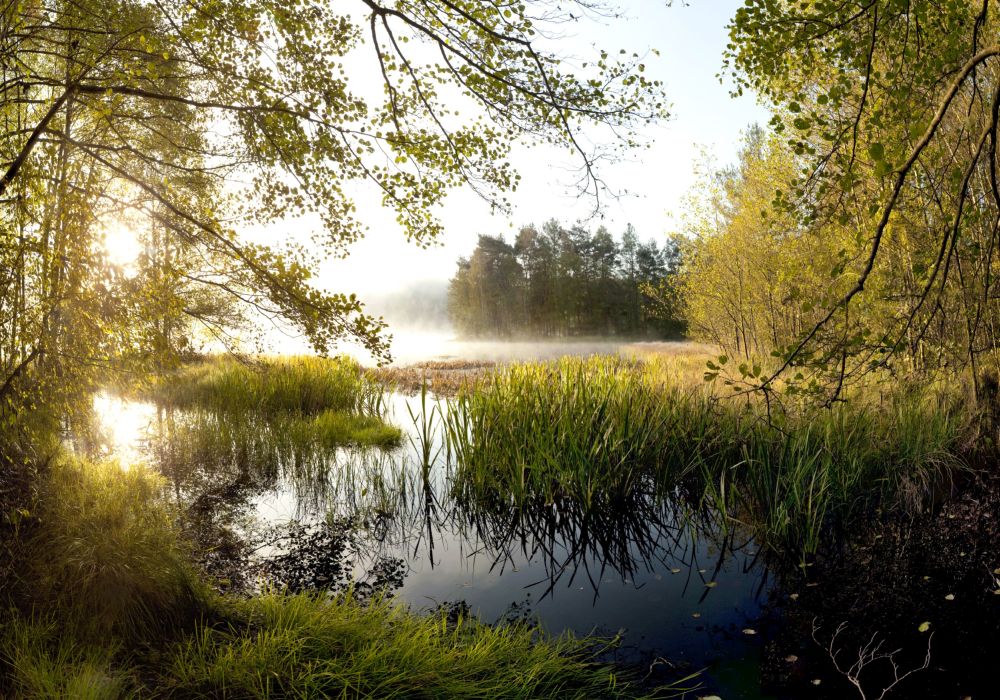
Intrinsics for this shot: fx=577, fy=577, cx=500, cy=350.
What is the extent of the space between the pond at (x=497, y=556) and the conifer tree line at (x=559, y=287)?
39185 millimetres

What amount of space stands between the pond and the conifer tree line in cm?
3918

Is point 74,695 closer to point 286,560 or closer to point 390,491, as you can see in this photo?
point 286,560

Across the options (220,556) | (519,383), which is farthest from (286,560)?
(519,383)

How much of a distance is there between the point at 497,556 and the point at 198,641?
2.58m

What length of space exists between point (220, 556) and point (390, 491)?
1.98 metres

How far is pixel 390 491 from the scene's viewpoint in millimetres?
6609

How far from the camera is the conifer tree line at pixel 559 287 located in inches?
1793

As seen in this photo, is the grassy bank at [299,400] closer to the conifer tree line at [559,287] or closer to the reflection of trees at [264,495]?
the reflection of trees at [264,495]

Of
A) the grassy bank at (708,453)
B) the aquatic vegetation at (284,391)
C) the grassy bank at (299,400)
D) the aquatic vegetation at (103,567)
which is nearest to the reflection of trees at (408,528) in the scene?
the grassy bank at (708,453)

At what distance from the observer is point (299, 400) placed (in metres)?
11.4

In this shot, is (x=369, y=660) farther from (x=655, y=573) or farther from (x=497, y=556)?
(x=655, y=573)

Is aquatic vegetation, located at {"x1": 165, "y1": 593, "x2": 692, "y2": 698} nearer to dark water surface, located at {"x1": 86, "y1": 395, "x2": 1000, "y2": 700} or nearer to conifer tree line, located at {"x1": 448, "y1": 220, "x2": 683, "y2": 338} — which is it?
dark water surface, located at {"x1": 86, "y1": 395, "x2": 1000, "y2": 700}

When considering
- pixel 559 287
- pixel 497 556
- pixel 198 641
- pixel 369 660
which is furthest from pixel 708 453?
pixel 559 287

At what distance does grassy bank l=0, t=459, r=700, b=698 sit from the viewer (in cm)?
281
